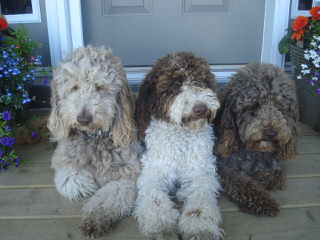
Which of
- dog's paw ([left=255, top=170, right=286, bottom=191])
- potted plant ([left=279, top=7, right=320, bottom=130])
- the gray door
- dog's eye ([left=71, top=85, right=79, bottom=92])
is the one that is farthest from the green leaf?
dog's eye ([left=71, top=85, right=79, bottom=92])

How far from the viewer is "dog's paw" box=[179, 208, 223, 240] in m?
1.85

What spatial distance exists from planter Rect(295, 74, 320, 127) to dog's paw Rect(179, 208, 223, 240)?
1967 mm

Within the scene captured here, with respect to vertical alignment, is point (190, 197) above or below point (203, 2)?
below

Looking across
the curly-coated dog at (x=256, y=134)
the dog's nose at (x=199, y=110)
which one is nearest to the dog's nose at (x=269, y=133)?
the curly-coated dog at (x=256, y=134)

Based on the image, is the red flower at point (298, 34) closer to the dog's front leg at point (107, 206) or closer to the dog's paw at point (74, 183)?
the dog's front leg at point (107, 206)

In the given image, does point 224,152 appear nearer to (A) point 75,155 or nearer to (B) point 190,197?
(B) point 190,197

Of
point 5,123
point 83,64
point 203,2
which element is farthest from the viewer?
point 203,2

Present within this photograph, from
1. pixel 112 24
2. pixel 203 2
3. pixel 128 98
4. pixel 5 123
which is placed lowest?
pixel 5 123

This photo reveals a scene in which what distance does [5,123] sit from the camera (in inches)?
104

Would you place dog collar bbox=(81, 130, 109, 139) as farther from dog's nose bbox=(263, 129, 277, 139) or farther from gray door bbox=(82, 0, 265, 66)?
gray door bbox=(82, 0, 265, 66)

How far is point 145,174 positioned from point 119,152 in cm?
Result: 26

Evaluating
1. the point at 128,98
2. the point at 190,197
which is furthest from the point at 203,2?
the point at 190,197

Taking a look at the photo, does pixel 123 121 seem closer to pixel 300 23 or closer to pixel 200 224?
pixel 200 224

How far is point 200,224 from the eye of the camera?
1896 millimetres
